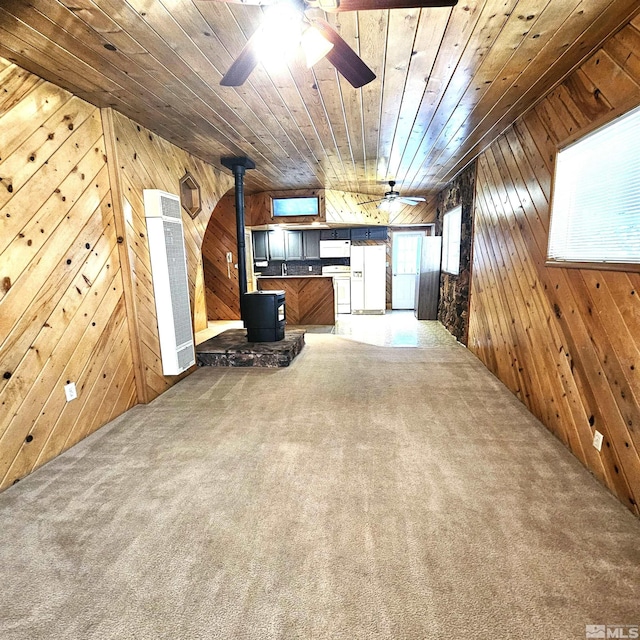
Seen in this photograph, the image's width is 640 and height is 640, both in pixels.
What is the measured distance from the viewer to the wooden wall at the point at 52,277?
2080 mm

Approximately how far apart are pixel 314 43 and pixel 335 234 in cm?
667

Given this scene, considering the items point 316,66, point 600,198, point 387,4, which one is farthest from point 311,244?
point 387,4

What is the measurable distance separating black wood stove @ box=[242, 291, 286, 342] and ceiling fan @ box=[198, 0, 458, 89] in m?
3.00

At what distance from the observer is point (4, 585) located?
4.69 feet

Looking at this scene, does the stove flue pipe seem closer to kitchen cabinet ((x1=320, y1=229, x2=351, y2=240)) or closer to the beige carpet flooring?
the beige carpet flooring

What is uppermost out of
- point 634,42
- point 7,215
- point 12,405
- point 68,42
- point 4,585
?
point 68,42

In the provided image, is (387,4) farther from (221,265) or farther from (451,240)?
(221,265)

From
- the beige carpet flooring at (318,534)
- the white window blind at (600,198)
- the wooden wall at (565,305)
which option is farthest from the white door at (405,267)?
the white window blind at (600,198)

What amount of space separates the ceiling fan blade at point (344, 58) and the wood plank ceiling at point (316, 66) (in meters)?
0.34

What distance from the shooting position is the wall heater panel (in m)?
3.12

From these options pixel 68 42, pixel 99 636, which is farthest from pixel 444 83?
pixel 99 636

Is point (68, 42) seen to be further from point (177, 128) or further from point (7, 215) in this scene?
point (177, 128)

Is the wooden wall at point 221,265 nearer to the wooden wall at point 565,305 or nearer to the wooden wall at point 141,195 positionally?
the wooden wall at point 141,195

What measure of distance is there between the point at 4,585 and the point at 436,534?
6.07ft
